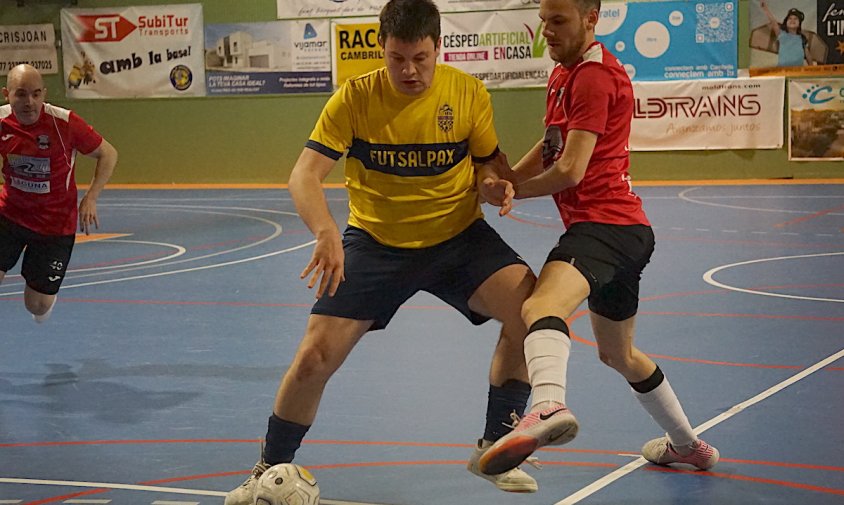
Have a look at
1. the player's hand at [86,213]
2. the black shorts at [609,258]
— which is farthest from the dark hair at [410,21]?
the player's hand at [86,213]

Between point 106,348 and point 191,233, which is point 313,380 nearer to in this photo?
point 106,348

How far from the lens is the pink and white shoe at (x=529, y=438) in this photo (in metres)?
3.78

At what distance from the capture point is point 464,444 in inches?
216

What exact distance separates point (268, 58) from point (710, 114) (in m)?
8.01

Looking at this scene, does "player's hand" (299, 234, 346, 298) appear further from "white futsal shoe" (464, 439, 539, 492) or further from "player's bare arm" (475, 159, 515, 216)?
"white futsal shoe" (464, 439, 539, 492)

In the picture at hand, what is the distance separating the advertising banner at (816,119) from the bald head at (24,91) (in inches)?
578

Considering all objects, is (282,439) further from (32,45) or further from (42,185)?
(32,45)

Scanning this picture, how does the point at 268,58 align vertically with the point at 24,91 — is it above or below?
above

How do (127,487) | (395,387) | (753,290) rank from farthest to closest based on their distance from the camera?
(753,290), (395,387), (127,487)

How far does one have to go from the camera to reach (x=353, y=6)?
2105 cm

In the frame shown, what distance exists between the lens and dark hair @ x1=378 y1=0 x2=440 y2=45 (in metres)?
4.35

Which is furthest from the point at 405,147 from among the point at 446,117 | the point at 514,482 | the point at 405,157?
the point at 514,482

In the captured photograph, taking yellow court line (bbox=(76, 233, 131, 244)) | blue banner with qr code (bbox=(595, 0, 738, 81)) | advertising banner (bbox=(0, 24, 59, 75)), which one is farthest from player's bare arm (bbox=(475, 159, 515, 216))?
advertising banner (bbox=(0, 24, 59, 75))

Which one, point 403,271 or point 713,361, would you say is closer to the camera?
point 403,271
